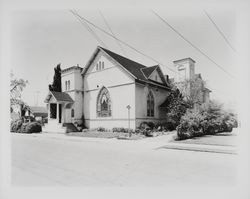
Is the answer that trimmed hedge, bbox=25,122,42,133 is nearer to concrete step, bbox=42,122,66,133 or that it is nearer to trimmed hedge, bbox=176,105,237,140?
concrete step, bbox=42,122,66,133

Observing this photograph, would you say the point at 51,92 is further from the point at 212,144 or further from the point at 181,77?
the point at 212,144

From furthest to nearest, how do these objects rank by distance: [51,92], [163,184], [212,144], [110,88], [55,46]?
[51,92]
[110,88]
[212,144]
[55,46]
[163,184]

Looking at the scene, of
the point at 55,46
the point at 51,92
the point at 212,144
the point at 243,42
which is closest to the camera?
the point at 243,42

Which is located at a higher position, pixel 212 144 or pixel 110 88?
pixel 110 88

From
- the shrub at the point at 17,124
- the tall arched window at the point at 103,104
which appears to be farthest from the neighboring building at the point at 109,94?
the shrub at the point at 17,124

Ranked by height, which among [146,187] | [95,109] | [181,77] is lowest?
[146,187]

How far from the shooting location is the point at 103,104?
1856cm

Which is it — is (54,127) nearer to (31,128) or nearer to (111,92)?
(31,128)

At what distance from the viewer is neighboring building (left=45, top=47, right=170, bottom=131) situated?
1697cm

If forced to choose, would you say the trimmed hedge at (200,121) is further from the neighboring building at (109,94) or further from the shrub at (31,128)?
the shrub at (31,128)

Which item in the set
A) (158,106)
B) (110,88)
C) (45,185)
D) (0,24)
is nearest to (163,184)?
(45,185)

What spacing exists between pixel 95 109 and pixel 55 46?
34.9ft

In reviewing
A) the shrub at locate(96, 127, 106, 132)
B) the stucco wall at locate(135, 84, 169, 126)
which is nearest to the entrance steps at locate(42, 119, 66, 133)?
the shrub at locate(96, 127, 106, 132)

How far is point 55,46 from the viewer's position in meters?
8.78
